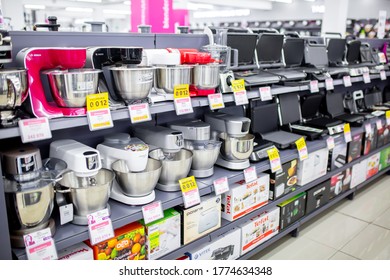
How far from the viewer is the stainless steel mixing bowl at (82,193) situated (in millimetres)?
1499

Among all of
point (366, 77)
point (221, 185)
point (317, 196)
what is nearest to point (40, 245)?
point (221, 185)

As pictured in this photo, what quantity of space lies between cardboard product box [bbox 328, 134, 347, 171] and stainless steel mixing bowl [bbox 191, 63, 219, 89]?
5.14 feet

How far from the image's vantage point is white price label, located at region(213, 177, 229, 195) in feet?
6.63

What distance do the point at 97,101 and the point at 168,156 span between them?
1.97 ft

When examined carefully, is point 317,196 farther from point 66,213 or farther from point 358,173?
point 66,213

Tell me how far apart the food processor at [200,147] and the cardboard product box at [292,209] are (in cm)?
79

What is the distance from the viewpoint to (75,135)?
6.32 ft

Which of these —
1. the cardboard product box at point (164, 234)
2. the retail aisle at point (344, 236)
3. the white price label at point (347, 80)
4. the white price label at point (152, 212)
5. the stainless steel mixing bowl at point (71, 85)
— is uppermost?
the stainless steel mixing bowl at point (71, 85)

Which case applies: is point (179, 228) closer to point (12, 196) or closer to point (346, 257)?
point (12, 196)

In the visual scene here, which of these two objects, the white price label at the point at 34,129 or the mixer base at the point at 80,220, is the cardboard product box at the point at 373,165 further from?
the white price label at the point at 34,129

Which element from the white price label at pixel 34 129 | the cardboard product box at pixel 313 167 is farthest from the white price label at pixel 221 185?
the white price label at pixel 34 129
